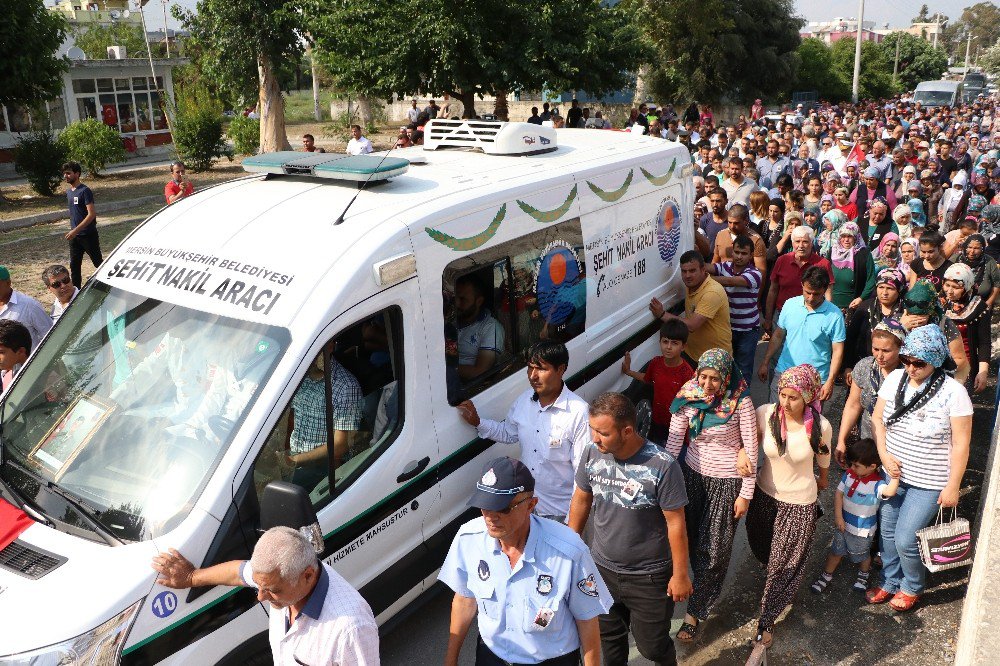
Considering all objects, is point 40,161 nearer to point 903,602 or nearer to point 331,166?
point 331,166

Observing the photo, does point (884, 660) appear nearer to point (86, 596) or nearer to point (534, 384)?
point (534, 384)

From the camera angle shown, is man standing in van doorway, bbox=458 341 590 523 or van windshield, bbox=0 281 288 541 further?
man standing in van doorway, bbox=458 341 590 523

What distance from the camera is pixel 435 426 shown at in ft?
14.2

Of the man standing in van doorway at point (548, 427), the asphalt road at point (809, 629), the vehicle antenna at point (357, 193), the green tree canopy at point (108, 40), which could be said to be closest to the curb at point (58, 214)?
the vehicle antenna at point (357, 193)

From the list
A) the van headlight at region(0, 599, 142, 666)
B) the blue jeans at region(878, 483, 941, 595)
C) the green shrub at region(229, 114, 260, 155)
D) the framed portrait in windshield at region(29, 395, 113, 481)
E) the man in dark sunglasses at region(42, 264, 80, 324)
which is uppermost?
the green shrub at region(229, 114, 260, 155)

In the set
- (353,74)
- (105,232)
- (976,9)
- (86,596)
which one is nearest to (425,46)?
(353,74)

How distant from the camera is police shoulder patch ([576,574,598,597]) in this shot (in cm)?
307

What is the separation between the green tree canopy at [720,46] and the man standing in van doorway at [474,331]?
106 feet

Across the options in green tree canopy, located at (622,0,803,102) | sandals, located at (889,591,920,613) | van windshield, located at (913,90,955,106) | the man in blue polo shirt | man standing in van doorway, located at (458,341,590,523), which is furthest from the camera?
van windshield, located at (913,90,955,106)

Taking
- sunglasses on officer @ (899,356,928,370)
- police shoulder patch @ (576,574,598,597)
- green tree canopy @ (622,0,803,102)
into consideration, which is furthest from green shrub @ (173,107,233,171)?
police shoulder patch @ (576,574,598,597)

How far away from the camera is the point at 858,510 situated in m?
5.04

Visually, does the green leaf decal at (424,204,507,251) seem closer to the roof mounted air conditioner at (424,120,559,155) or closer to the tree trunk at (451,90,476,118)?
the roof mounted air conditioner at (424,120,559,155)

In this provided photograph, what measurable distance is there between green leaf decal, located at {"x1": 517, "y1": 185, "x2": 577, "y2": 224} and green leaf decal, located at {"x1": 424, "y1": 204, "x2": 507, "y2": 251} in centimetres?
21

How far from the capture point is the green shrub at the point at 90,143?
75.9 feet
